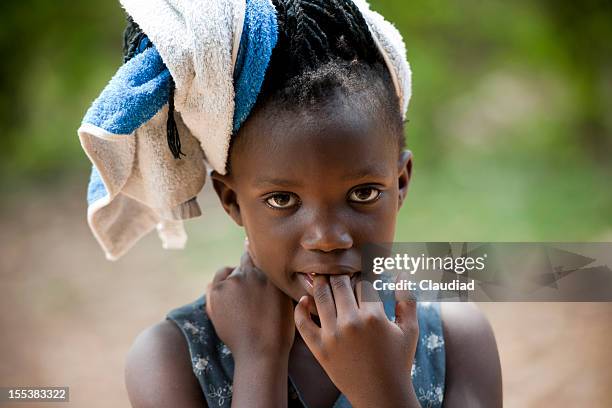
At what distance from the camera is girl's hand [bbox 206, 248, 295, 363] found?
122cm

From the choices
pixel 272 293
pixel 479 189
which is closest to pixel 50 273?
pixel 479 189

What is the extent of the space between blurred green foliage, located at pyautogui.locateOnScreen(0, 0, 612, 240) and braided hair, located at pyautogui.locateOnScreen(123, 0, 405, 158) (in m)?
2.56

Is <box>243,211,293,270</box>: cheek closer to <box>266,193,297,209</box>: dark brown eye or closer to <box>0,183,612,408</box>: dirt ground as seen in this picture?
<box>266,193,297,209</box>: dark brown eye

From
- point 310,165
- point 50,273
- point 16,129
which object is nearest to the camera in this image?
point 310,165

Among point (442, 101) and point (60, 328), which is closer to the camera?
point (60, 328)

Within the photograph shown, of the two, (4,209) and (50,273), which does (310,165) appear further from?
(4,209)

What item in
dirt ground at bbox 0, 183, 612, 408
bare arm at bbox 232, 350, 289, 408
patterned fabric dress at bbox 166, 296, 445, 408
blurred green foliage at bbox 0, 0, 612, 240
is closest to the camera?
bare arm at bbox 232, 350, 289, 408

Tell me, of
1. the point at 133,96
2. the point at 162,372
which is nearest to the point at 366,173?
the point at 133,96

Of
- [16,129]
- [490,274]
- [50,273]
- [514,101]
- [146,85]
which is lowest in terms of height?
[490,274]

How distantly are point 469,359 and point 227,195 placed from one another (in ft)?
1.66

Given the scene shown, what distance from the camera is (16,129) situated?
13.1 feet

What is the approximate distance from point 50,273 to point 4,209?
0.60 metres

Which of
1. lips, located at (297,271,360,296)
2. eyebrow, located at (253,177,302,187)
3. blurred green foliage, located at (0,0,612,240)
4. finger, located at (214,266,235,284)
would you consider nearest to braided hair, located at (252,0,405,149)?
eyebrow, located at (253,177,302,187)

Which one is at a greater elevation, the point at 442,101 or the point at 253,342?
the point at 442,101
